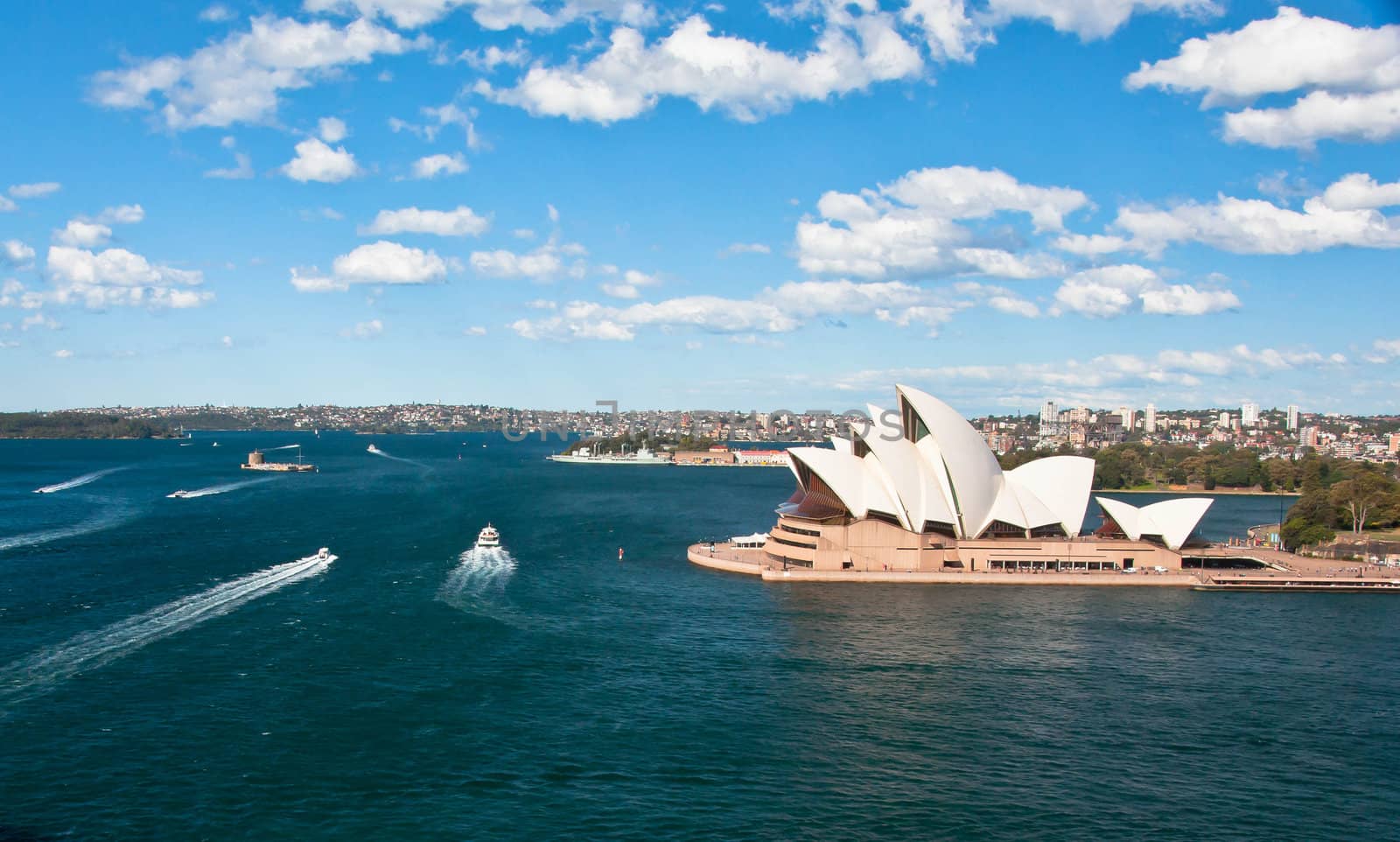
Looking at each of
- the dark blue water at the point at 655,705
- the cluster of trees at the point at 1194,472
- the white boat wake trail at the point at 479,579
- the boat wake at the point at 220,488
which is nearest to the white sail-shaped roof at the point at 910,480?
the dark blue water at the point at 655,705

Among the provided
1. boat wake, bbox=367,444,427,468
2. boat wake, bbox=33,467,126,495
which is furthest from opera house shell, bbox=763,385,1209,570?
boat wake, bbox=367,444,427,468

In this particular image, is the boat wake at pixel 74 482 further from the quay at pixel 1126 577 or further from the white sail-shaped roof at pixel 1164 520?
the white sail-shaped roof at pixel 1164 520

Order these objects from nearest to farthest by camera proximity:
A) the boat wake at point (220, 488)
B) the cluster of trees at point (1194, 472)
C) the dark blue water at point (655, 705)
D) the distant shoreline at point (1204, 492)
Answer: the dark blue water at point (655, 705), the boat wake at point (220, 488), the distant shoreline at point (1204, 492), the cluster of trees at point (1194, 472)

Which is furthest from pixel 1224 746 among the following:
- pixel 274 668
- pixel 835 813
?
pixel 274 668

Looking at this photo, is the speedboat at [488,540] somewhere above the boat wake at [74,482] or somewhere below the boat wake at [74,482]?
above

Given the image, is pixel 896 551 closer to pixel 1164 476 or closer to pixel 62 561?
pixel 62 561

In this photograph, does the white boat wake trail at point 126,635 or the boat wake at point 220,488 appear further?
the boat wake at point 220,488
